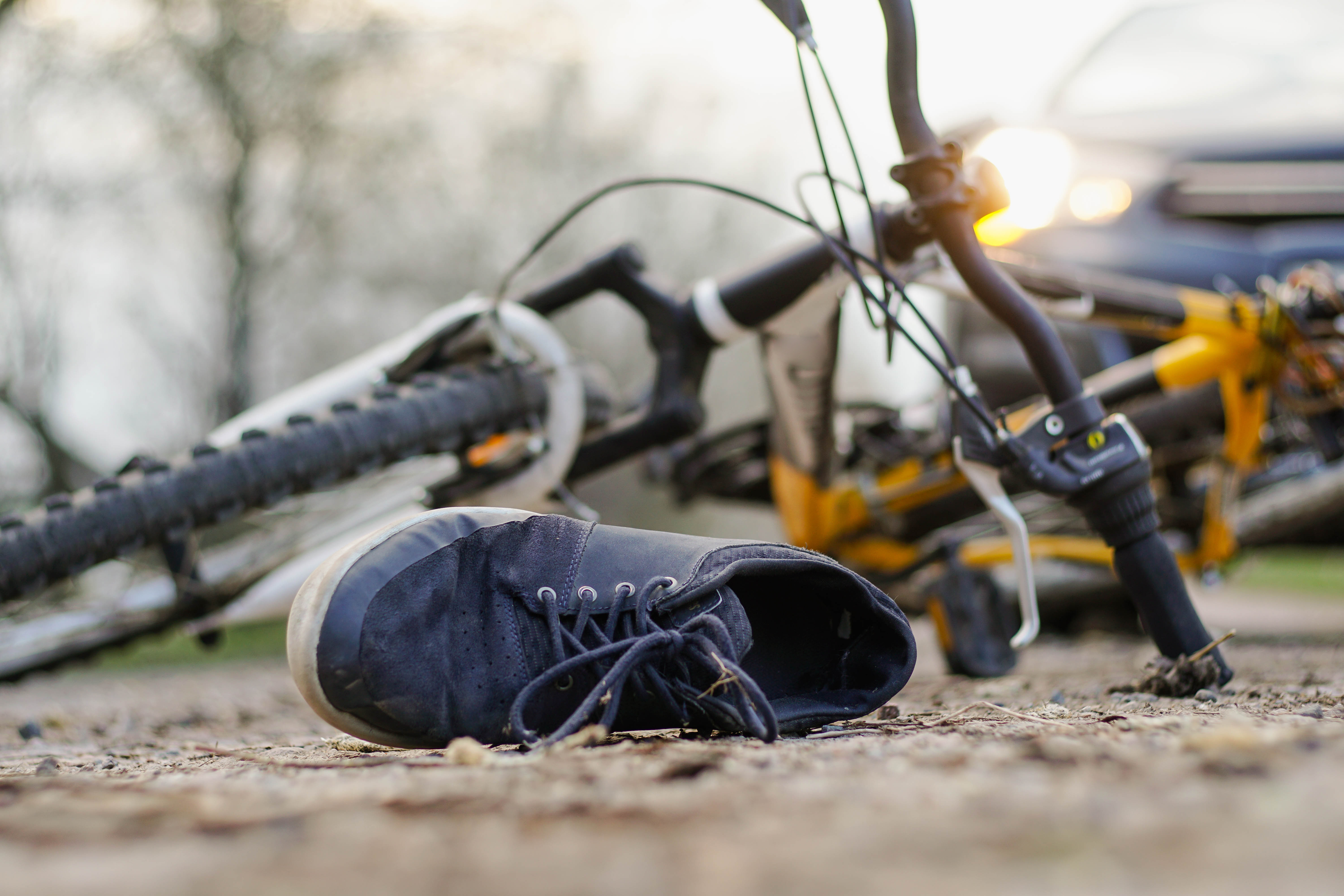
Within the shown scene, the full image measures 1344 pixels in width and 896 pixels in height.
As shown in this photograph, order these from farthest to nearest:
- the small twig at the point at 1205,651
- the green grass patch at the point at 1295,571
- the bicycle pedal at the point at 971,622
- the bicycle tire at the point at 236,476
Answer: the green grass patch at the point at 1295,571 < the bicycle pedal at the point at 971,622 < the bicycle tire at the point at 236,476 < the small twig at the point at 1205,651

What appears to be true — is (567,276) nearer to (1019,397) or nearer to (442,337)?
(442,337)

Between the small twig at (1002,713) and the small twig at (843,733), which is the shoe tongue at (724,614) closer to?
the small twig at (843,733)

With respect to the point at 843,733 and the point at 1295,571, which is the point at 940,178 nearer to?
the point at 843,733

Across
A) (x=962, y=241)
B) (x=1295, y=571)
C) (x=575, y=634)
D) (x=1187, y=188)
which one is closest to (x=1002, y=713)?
(x=575, y=634)

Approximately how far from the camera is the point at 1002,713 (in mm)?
1019

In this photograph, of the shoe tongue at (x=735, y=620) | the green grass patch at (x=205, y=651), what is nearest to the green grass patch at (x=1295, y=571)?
the shoe tongue at (x=735, y=620)

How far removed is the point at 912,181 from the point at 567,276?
60 centimetres

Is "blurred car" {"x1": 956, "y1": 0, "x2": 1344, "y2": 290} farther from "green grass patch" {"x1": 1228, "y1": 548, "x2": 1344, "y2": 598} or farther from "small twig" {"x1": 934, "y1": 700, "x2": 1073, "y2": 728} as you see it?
"small twig" {"x1": 934, "y1": 700, "x2": 1073, "y2": 728}

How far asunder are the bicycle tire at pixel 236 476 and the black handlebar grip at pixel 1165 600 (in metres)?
0.94

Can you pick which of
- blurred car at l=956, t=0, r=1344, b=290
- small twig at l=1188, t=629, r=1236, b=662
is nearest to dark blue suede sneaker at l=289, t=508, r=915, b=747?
small twig at l=1188, t=629, r=1236, b=662

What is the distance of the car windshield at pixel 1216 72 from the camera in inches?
98.5

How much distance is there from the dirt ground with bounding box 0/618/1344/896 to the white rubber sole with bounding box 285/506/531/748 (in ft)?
0.10

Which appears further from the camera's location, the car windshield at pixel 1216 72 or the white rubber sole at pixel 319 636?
the car windshield at pixel 1216 72

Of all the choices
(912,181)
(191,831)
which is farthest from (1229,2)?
(191,831)
